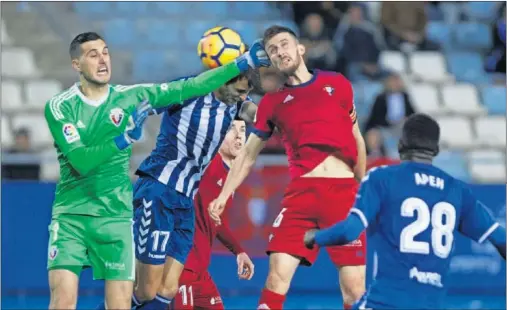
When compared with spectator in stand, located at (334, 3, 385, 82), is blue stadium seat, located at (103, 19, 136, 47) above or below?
above

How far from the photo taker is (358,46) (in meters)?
15.9

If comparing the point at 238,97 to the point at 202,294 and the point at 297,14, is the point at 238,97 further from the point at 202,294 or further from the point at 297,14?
the point at 297,14

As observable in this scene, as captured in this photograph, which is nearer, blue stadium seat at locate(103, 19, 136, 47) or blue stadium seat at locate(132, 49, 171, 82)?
blue stadium seat at locate(132, 49, 171, 82)

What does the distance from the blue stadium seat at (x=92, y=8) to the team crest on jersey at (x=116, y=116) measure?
9380 millimetres

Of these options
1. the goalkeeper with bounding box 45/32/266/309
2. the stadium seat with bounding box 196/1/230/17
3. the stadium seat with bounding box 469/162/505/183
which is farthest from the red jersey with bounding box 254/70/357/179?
the stadium seat with bounding box 196/1/230/17

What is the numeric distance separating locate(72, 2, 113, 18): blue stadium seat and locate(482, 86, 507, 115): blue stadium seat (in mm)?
5734

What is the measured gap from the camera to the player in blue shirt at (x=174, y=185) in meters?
8.40

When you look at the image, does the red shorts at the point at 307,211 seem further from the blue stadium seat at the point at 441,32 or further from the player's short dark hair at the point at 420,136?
the blue stadium seat at the point at 441,32

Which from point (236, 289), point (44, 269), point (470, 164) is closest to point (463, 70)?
point (470, 164)

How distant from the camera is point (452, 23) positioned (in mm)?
18219

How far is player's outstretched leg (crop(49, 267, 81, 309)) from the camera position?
730cm

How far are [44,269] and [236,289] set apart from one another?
2.24 metres

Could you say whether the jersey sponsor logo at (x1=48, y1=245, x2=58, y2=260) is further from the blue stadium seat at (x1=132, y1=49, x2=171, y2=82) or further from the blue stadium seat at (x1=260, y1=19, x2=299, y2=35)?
the blue stadium seat at (x1=260, y1=19, x2=299, y2=35)

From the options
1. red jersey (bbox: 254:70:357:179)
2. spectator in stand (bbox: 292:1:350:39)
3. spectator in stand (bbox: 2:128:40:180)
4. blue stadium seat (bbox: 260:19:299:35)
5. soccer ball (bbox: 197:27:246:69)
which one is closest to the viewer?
red jersey (bbox: 254:70:357:179)
